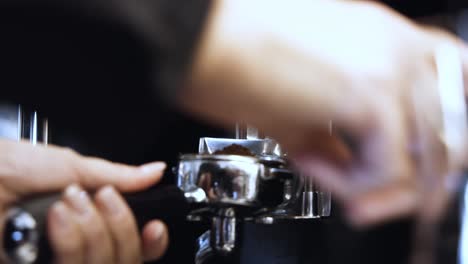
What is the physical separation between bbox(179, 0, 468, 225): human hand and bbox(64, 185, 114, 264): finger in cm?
25

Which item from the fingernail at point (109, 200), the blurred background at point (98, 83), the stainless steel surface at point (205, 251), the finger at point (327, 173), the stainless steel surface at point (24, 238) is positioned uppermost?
the blurred background at point (98, 83)

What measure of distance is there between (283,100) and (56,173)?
0.43m

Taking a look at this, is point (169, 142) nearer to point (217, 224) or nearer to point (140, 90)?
point (217, 224)

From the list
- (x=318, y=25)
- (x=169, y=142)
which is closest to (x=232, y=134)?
(x=169, y=142)

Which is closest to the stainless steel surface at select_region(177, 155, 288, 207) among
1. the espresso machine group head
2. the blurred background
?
the espresso machine group head

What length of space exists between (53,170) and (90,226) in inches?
4.4

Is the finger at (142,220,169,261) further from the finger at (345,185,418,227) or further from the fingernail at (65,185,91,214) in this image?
the finger at (345,185,418,227)

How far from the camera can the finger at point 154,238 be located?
52 centimetres

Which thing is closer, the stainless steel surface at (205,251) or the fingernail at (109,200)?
the fingernail at (109,200)

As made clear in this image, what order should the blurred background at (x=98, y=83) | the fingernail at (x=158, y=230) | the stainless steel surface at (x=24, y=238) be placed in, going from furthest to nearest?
the fingernail at (x=158, y=230), the stainless steel surface at (x=24, y=238), the blurred background at (x=98, y=83)

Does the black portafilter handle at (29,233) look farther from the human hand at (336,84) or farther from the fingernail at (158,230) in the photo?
the human hand at (336,84)

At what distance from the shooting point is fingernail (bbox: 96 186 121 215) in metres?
0.47

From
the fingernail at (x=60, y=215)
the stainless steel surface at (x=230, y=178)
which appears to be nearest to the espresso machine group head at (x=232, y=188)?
the stainless steel surface at (x=230, y=178)

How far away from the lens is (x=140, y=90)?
207 mm
